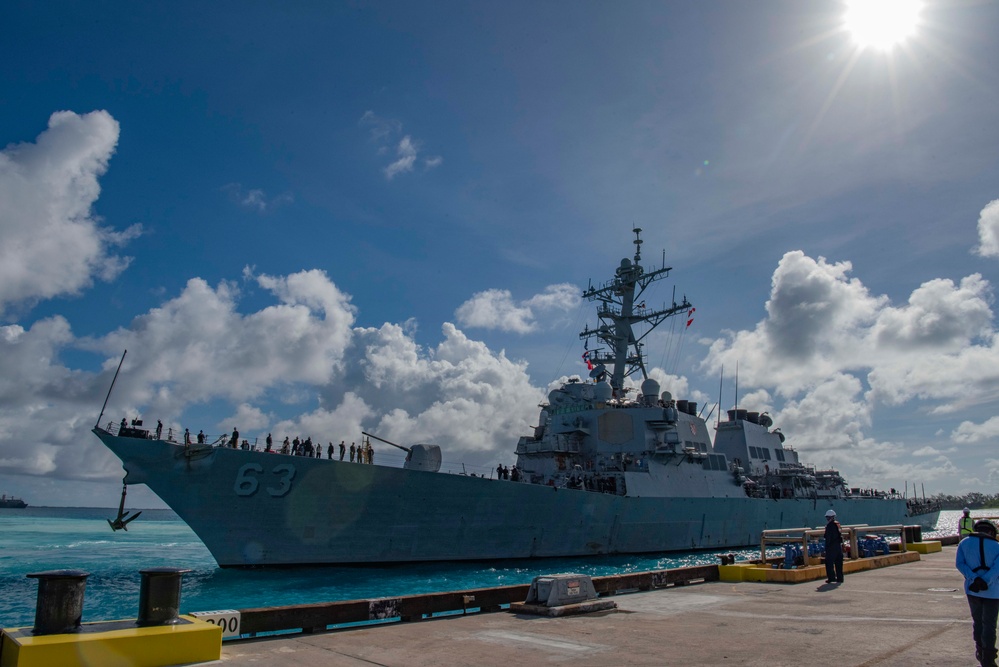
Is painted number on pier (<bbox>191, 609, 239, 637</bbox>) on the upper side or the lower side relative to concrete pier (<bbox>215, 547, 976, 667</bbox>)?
upper

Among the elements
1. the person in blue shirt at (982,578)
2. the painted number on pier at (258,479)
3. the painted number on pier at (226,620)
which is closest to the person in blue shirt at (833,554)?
the person in blue shirt at (982,578)

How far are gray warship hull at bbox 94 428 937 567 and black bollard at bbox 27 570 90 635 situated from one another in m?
12.7

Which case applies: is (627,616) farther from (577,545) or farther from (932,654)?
(577,545)

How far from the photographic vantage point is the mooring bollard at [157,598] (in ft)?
16.2

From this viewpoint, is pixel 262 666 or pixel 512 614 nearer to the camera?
pixel 262 666

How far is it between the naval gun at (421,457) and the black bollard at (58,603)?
46.0 ft

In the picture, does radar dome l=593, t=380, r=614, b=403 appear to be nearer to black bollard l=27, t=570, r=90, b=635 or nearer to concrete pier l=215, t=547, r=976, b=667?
concrete pier l=215, t=547, r=976, b=667

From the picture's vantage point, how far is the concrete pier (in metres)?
5.10

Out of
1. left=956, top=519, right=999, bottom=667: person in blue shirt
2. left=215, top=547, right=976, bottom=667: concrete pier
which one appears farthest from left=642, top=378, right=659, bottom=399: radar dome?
left=956, top=519, right=999, bottom=667: person in blue shirt

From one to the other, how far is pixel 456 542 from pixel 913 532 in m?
13.0

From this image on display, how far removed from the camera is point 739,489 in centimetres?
2886

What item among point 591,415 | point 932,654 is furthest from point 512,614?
point 591,415

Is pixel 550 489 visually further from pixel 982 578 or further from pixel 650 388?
pixel 982 578

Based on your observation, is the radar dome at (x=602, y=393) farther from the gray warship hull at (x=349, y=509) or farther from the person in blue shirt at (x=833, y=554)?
the person in blue shirt at (x=833, y=554)
